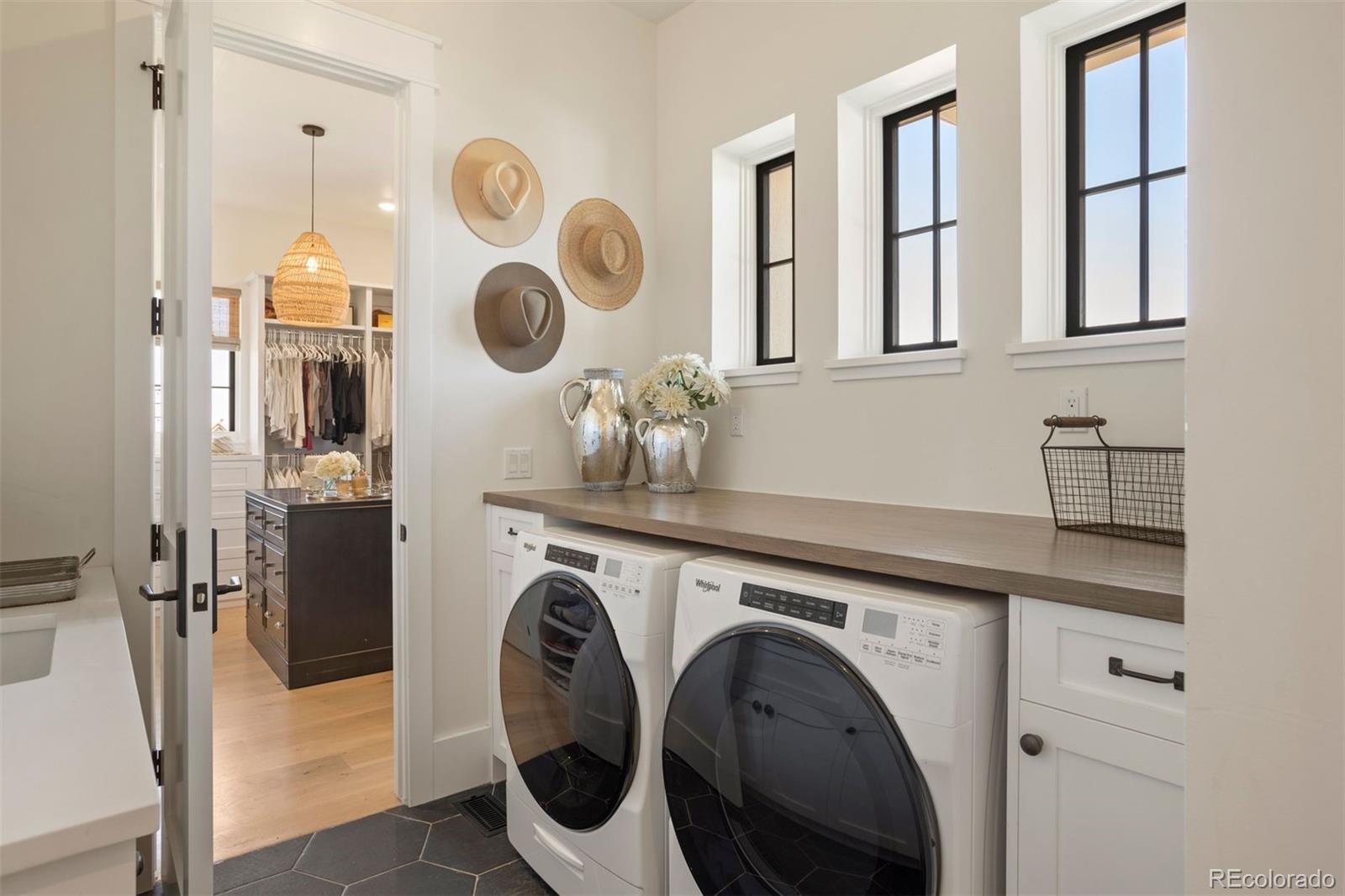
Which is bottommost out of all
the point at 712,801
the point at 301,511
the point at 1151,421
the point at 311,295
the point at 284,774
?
the point at 284,774

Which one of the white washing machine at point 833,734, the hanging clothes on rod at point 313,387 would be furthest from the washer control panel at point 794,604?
the hanging clothes on rod at point 313,387

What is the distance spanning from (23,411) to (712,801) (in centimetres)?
186

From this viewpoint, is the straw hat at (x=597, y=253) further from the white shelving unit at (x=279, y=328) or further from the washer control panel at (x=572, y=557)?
the white shelving unit at (x=279, y=328)

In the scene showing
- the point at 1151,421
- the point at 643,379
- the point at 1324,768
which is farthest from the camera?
the point at 643,379

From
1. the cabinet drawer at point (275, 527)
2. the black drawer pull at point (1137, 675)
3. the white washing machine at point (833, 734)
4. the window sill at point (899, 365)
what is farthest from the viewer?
the cabinet drawer at point (275, 527)

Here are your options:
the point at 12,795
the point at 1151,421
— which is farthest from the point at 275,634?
the point at 1151,421

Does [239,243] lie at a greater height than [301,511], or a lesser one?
greater

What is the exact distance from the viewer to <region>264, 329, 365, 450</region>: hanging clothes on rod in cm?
560

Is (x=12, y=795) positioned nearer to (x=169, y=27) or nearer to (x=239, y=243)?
(x=169, y=27)

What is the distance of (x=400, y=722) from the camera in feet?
8.06

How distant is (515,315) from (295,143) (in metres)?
2.91

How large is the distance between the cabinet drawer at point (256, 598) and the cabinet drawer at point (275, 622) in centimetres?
7

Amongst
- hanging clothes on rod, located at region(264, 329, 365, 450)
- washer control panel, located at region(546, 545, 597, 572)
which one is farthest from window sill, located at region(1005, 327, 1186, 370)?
hanging clothes on rod, located at region(264, 329, 365, 450)

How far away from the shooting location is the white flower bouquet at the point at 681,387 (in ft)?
8.31
